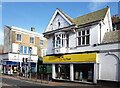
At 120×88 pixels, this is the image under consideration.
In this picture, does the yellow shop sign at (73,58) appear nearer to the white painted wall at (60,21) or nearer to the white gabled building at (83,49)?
the white gabled building at (83,49)

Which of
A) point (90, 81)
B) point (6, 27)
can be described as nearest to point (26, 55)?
point (6, 27)

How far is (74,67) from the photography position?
16.1 meters

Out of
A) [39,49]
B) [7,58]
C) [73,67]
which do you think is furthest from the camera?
[39,49]

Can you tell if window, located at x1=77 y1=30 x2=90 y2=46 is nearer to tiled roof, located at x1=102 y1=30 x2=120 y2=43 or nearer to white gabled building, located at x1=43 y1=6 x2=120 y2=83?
white gabled building, located at x1=43 y1=6 x2=120 y2=83

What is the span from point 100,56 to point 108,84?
10.2ft

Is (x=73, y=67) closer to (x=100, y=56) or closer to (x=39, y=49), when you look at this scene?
(x=100, y=56)

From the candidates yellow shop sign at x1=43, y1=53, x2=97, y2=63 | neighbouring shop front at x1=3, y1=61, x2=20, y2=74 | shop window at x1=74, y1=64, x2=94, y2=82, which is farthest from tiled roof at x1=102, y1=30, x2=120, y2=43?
neighbouring shop front at x1=3, y1=61, x2=20, y2=74

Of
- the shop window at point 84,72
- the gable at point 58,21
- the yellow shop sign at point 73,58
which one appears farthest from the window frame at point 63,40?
the shop window at point 84,72

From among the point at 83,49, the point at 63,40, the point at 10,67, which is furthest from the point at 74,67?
the point at 10,67

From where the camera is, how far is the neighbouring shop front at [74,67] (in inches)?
564

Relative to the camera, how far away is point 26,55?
94.4 ft

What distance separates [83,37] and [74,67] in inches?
165

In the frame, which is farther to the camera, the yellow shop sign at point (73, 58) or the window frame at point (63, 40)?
the window frame at point (63, 40)

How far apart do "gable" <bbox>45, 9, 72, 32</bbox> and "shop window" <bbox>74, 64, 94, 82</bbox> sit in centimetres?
612
